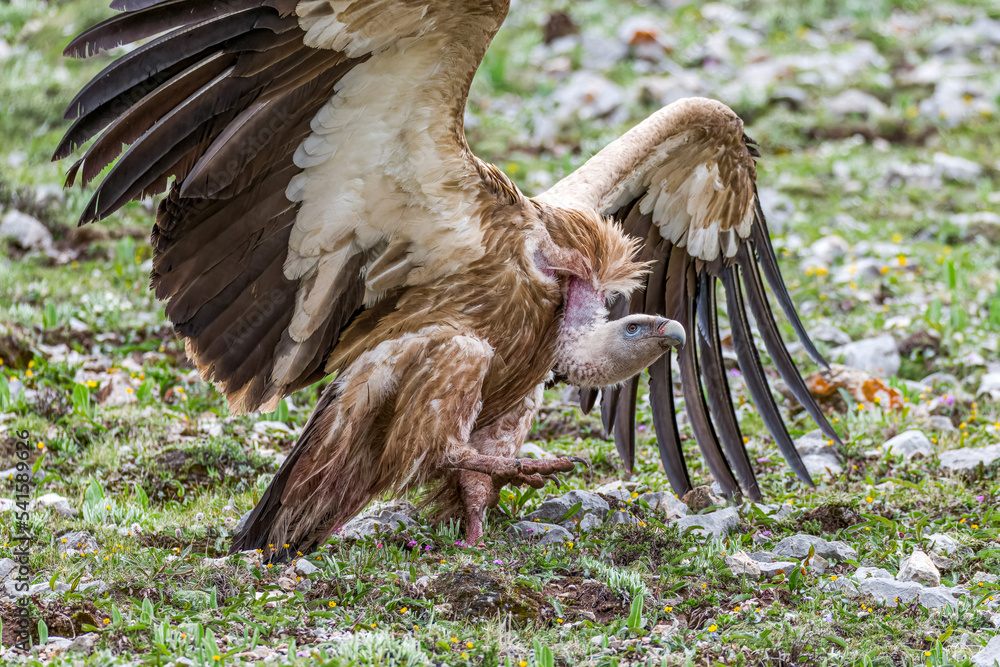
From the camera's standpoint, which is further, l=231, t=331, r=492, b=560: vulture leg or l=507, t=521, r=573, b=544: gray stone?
l=507, t=521, r=573, b=544: gray stone

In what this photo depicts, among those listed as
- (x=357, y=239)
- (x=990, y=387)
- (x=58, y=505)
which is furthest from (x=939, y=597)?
(x=58, y=505)

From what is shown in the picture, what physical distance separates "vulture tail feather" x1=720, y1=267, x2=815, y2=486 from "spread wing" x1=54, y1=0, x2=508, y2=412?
1767 millimetres

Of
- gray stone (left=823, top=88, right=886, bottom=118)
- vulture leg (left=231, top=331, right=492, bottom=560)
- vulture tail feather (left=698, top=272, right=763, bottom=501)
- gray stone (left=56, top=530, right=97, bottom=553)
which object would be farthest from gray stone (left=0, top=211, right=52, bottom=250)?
gray stone (left=823, top=88, right=886, bottom=118)

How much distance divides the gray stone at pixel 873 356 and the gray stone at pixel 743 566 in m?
2.63

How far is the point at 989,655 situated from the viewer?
Answer: 10.3ft

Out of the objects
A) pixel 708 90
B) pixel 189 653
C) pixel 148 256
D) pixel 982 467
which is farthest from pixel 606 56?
pixel 189 653

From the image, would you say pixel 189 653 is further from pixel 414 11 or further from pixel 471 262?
pixel 414 11

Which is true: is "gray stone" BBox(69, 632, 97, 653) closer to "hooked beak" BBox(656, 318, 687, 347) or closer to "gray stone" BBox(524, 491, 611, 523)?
"gray stone" BBox(524, 491, 611, 523)

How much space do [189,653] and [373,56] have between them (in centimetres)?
192

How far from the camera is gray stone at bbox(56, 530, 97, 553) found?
12.5 ft

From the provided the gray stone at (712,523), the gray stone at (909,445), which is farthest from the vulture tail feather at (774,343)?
the gray stone at (712,523)

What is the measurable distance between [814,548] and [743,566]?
44 cm

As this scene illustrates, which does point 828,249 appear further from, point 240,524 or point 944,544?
point 240,524

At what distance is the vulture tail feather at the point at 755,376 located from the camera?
4688 millimetres
